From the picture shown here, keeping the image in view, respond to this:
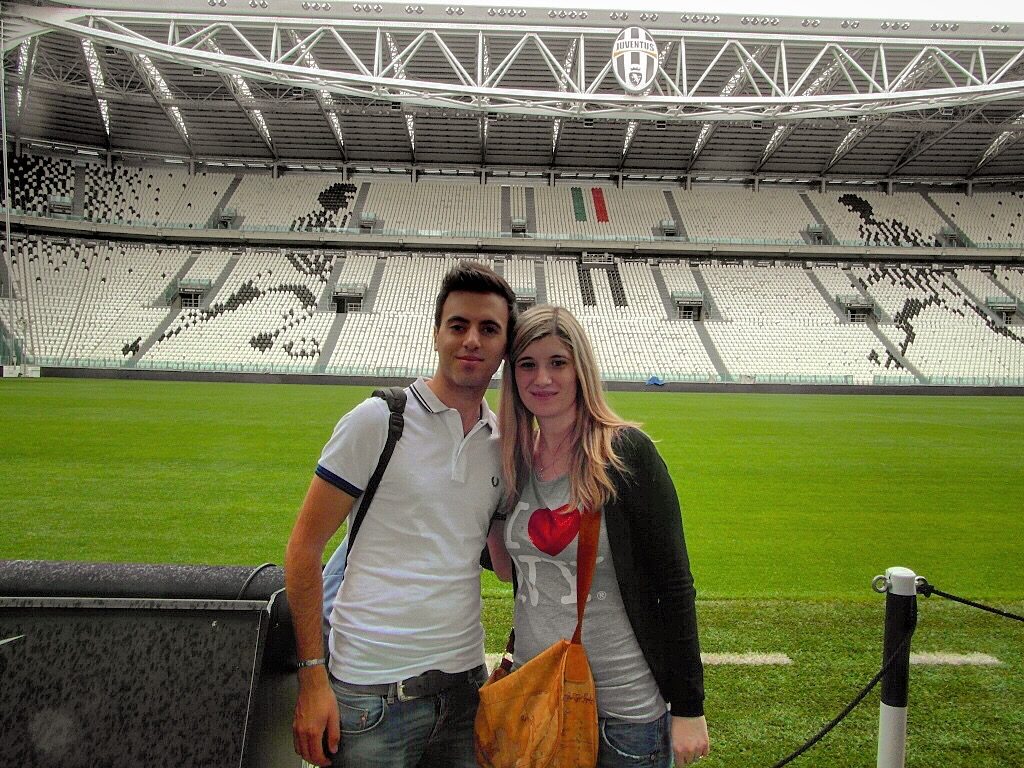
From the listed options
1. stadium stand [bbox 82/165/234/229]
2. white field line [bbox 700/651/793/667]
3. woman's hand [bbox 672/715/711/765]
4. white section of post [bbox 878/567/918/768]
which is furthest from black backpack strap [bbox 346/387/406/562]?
stadium stand [bbox 82/165/234/229]

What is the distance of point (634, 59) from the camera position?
22766mm

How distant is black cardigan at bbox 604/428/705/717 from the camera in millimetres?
1724

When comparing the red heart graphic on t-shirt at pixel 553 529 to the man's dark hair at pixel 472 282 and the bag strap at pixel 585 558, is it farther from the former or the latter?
the man's dark hair at pixel 472 282

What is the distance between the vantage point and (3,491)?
24.0 ft

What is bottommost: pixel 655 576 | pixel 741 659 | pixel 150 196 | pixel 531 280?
pixel 741 659

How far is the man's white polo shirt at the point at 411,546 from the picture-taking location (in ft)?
5.70

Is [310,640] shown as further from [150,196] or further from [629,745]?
[150,196]

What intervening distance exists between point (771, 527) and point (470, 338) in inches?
223

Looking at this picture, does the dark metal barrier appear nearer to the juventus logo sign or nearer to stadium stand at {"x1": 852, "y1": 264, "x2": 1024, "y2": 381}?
the juventus logo sign

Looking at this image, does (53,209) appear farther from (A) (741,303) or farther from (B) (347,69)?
(A) (741,303)

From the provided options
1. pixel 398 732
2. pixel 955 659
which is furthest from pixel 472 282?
pixel 955 659

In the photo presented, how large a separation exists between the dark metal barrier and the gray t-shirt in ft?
2.17

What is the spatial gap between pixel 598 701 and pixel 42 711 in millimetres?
1258

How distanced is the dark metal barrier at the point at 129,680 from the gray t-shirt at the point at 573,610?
0.66 metres
